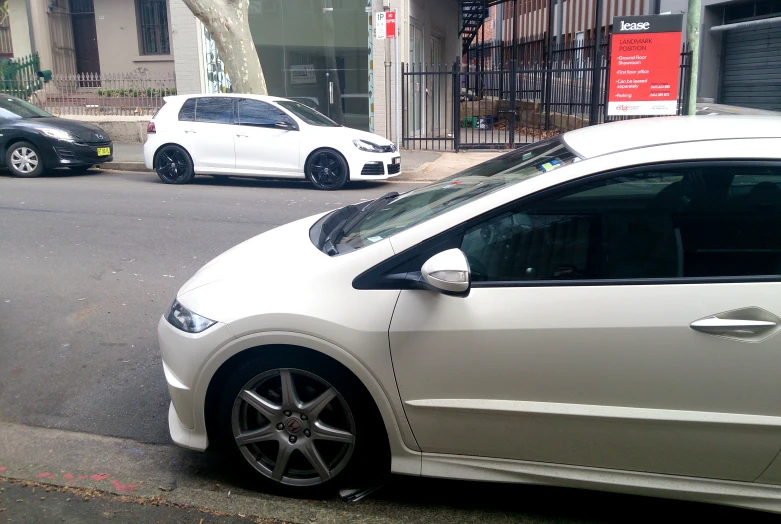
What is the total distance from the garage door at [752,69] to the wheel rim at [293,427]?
19.4 meters

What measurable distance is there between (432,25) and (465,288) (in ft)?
72.5

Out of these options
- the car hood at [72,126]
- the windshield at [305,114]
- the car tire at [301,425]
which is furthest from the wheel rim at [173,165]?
the car tire at [301,425]

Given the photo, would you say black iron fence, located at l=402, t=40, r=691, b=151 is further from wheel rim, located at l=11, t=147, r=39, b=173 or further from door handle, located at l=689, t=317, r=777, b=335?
door handle, located at l=689, t=317, r=777, b=335

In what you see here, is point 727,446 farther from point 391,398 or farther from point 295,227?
point 295,227

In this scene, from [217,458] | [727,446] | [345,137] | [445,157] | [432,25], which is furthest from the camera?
[432,25]

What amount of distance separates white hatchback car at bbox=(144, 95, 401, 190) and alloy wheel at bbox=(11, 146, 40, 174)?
7.37ft

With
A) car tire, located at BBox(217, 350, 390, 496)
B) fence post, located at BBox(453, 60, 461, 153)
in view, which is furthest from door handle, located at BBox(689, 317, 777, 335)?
fence post, located at BBox(453, 60, 461, 153)

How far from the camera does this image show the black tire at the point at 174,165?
1258 centimetres

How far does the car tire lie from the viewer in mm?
3086

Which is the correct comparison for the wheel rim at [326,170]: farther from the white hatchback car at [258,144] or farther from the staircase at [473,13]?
the staircase at [473,13]

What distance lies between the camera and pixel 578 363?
9.18 ft

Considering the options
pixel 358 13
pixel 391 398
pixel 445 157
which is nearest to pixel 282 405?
pixel 391 398

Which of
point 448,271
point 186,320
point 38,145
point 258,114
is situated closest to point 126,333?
point 186,320

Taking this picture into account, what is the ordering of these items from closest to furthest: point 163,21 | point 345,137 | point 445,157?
point 345,137 → point 445,157 → point 163,21
